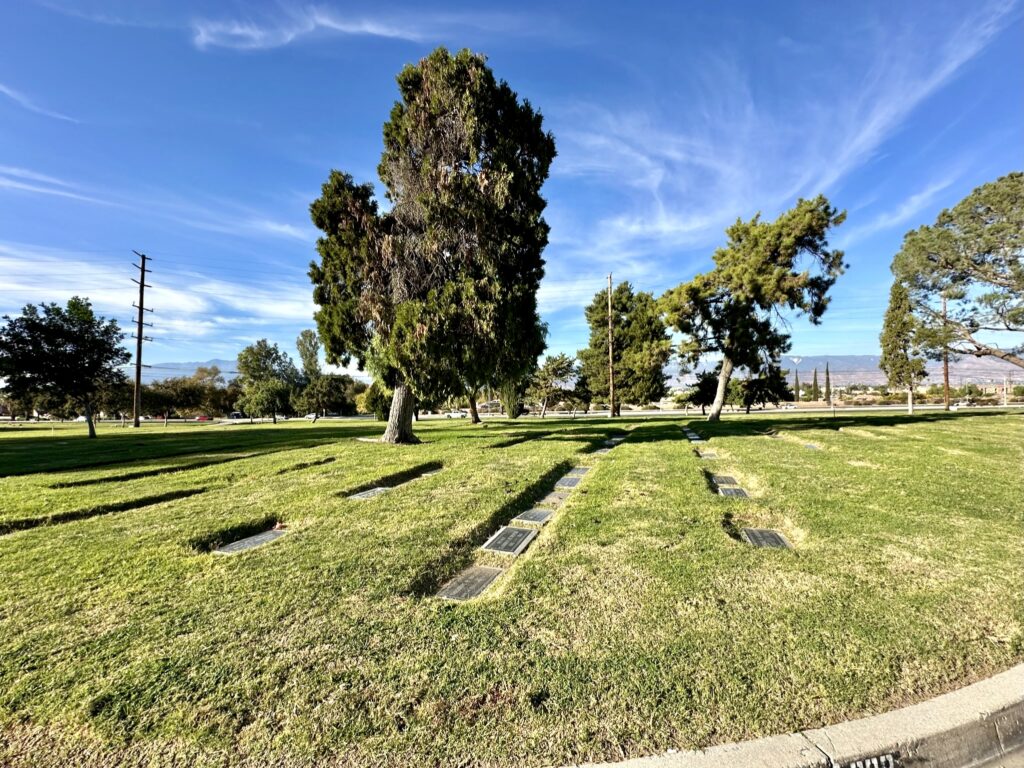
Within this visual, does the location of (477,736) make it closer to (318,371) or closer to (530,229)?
(530,229)

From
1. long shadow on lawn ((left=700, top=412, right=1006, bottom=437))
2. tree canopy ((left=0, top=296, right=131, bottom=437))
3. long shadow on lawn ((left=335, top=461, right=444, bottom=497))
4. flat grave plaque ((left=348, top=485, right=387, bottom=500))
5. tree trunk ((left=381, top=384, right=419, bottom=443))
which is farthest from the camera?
tree canopy ((left=0, top=296, right=131, bottom=437))

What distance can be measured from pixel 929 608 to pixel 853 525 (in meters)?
1.68

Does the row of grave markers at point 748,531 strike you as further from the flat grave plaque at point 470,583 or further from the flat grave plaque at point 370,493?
the flat grave plaque at point 370,493

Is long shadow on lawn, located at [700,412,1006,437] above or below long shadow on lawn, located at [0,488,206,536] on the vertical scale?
above

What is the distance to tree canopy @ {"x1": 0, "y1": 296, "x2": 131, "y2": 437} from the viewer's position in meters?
17.2

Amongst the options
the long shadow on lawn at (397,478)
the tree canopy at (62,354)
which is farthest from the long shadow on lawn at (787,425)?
the tree canopy at (62,354)

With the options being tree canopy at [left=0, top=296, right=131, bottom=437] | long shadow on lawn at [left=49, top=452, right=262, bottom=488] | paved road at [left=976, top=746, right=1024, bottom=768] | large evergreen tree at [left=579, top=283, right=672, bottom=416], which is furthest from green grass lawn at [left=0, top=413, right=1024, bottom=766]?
large evergreen tree at [left=579, top=283, right=672, bottom=416]

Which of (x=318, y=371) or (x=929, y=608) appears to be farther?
(x=318, y=371)

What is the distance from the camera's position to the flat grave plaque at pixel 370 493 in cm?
554

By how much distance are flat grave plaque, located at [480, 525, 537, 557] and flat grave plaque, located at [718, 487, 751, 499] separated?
2723 millimetres

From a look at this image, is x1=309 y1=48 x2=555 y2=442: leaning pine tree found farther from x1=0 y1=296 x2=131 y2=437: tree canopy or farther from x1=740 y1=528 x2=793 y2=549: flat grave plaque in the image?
x1=0 y1=296 x2=131 y2=437: tree canopy

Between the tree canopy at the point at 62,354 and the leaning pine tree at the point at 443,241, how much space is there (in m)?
14.9

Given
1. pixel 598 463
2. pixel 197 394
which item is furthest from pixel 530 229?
pixel 197 394

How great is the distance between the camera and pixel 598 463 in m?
7.94
